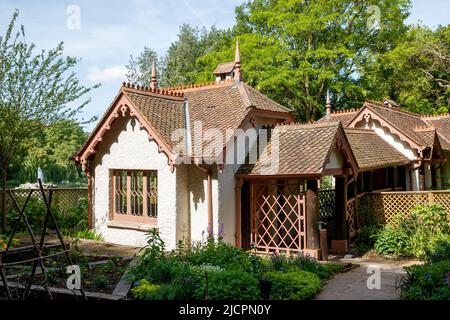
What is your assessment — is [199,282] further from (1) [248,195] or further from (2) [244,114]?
(2) [244,114]

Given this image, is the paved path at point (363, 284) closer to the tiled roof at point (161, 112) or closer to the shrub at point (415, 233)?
the shrub at point (415, 233)

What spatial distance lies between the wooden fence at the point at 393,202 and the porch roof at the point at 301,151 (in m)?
2.45

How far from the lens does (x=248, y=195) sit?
13.8 metres

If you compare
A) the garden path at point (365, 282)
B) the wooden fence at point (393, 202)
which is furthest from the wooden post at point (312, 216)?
the wooden fence at point (393, 202)

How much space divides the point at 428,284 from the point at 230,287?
367 cm

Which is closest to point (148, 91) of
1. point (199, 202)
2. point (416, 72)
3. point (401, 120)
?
point (199, 202)

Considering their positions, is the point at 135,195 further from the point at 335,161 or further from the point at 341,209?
the point at 341,209

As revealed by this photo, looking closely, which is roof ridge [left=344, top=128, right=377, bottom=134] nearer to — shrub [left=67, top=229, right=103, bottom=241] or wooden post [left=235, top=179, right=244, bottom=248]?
wooden post [left=235, top=179, right=244, bottom=248]

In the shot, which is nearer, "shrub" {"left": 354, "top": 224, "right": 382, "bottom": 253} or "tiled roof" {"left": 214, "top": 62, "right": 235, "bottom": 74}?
"shrub" {"left": 354, "top": 224, "right": 382, "bottom": 253}

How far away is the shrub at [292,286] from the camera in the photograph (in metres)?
8.38

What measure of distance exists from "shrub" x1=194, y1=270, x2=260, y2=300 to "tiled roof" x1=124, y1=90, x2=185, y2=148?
5.40 m

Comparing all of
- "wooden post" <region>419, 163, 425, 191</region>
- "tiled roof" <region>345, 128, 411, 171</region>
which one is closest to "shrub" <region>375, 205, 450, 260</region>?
"tiled roof" <region>345, 128, 411, 171</region>

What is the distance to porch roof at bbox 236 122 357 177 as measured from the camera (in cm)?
1227
